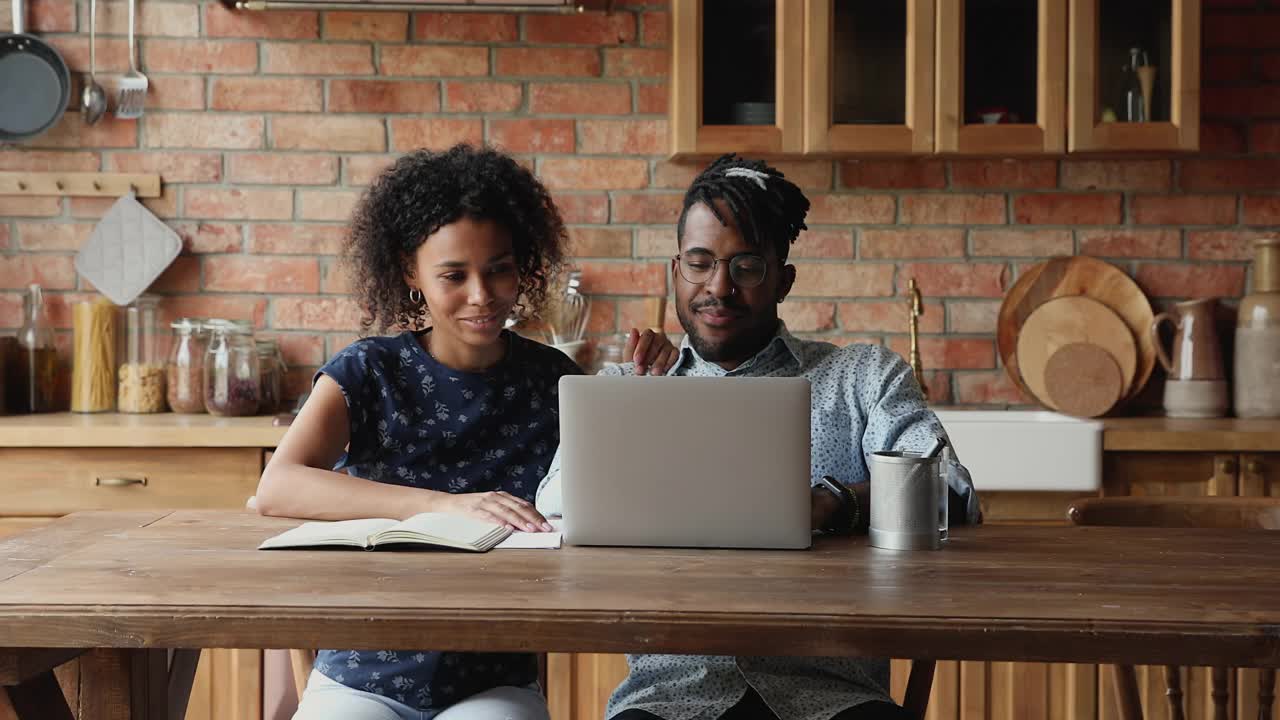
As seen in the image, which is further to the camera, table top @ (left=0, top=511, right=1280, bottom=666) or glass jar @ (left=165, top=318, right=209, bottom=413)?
glass jar @ (left=165, top=318, right=209, bottom=413)

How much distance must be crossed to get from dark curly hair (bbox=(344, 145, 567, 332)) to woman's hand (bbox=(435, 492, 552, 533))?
48 centimetres

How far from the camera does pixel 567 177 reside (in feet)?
9.75

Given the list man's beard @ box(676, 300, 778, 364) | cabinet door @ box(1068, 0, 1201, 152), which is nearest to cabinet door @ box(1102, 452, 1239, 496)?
cabinet door @ box(1068, 0, 1201, 152)

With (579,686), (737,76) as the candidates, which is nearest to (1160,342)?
(737,76)

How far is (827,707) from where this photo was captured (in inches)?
56.0

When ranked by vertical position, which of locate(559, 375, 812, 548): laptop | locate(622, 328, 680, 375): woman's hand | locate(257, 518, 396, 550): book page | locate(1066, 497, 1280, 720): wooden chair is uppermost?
locate(622, 328, 680, 375): woman's hand

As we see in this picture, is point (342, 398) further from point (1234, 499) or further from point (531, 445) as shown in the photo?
Result: point (1234, 499)

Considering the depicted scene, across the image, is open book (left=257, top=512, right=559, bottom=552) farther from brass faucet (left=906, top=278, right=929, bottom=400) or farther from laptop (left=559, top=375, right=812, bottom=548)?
brass faucet (left=906, top=278, right=929, bottom=400)

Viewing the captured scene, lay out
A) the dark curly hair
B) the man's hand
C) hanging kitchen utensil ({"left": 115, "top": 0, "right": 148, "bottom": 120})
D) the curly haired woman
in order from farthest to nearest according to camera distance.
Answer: hanging kitchen utensil ({"left": 115, "top": 0, "right": 148, "bottom": 120}), the dark curly hair, the curly haired woman, the man's hand

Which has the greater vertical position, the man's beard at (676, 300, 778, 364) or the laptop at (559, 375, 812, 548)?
the man's beard at (676, 300, 778, 364)

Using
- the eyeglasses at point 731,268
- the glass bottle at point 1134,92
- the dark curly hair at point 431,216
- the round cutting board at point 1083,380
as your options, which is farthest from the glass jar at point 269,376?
the glass bottle at point 1134,92

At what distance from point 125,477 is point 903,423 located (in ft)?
5.51

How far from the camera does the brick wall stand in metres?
2.95

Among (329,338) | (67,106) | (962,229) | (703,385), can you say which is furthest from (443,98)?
(703,385)
